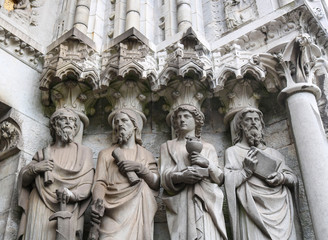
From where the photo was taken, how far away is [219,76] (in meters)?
4.45

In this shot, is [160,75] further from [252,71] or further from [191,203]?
[191,203]

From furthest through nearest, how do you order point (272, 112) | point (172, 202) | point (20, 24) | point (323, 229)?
1. point (20, 24)
2. point (272, 112)
3. point (172, 202)
4. point (323, 229)

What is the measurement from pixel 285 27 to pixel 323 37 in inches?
16.8

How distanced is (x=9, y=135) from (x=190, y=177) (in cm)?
190

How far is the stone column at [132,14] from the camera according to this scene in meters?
5.21

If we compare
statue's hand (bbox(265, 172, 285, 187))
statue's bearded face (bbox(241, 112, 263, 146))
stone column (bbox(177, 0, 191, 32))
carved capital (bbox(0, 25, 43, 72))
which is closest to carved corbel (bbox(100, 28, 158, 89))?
stone column (bbox(177, 0, 191, 32))

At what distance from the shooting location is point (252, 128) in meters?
4.15

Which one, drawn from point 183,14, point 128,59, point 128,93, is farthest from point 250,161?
point 183,14

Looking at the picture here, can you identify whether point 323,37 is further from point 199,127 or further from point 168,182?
point 168,182

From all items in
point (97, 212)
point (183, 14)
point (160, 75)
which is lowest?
point (97, 212)

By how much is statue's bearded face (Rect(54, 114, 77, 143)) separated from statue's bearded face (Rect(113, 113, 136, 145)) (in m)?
0.40

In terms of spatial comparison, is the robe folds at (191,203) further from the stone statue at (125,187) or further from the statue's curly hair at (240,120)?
the statue's curly hair at (240,120)

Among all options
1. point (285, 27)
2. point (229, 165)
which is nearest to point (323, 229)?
point (229, 165)

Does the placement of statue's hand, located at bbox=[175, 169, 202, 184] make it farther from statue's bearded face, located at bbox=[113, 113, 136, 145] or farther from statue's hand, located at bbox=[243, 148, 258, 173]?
statue's bearded face, located at bbox=[113, 113, 136, 145]
